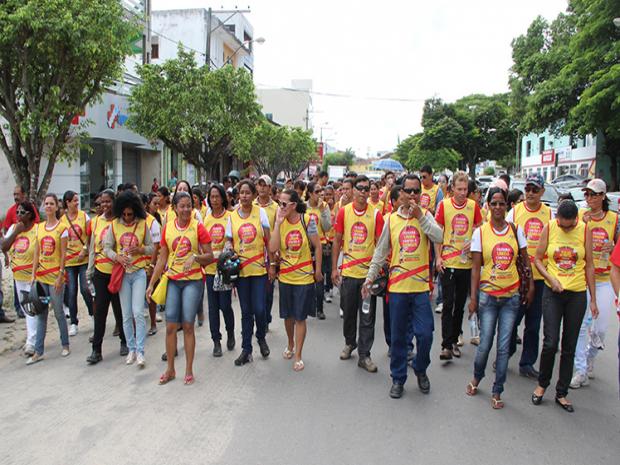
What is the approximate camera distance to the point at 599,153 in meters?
34.3

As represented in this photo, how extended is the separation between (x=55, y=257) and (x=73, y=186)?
494 inches

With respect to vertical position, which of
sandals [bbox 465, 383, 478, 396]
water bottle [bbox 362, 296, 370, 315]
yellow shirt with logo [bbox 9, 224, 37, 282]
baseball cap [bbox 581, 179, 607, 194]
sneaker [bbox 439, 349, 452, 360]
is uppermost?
baseball cap [bbox 581, 179, 607, 194]

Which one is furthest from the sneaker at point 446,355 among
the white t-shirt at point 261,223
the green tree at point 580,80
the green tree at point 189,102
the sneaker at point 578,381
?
the green tree at point 580,80

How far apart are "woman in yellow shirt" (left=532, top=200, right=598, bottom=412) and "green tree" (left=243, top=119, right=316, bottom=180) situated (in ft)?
89.7

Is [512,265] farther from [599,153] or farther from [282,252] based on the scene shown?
[599,153]

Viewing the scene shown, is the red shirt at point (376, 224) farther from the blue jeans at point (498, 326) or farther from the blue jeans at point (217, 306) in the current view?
the blue jeans at point (217, 306)

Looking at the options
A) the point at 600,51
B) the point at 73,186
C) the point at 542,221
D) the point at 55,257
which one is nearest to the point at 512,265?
the point at 542,221

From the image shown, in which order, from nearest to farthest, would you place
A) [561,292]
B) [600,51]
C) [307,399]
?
[561,292]
[307,399]
[600,51]

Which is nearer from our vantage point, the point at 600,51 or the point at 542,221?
the point at 542,221

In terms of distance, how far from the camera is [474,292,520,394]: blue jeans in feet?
14.8

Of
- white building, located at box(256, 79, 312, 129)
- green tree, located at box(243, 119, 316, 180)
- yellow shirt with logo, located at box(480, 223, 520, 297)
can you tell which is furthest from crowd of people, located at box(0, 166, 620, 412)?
white building, located at box(256, 79, 312, 129)

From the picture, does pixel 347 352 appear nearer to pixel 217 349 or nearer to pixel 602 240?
pixel 217 349

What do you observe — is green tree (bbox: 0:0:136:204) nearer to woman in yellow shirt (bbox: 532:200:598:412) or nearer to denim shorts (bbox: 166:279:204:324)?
denim shorts (bbox: 166:279:204:324)

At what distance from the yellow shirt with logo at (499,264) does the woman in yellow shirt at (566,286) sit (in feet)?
0.79
